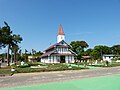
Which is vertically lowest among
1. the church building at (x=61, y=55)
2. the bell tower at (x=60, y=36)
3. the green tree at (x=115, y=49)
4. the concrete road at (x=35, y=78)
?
the concrete road at (x=35, y=78)

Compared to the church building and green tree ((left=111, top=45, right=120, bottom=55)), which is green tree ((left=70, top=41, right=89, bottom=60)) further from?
the church building

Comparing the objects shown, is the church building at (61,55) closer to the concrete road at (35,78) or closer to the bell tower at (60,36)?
the bell tower at (60,36)

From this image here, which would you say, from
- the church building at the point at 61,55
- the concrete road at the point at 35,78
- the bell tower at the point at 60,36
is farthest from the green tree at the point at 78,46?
the concrete road at the point at 35,78

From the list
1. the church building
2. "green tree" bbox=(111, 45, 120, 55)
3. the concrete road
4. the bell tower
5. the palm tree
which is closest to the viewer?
the concrete road

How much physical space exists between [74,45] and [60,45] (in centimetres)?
3045

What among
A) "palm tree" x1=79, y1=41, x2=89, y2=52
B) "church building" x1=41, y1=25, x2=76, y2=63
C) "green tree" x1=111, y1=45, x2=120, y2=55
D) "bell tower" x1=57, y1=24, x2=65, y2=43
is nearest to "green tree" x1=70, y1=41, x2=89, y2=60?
"palm tree" x1=79, y1=41, x2=89, y2=52

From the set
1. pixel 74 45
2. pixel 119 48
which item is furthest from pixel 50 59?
pixel 119 48

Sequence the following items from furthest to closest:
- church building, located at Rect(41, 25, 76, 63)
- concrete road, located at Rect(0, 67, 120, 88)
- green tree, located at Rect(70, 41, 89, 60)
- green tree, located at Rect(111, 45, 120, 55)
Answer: green tree, located at Rect(111, 45, 120, 55) < green tree, located at Rect(70, 41, 89, 60) < church building, located at Rect(41, 25, 76, 63) < concrete road, located at Rect(0, 67, 120, 88)

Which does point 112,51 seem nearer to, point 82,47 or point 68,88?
point 82,47

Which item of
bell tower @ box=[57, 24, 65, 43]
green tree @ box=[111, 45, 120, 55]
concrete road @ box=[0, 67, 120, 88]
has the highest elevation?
bell tower @ box=[57, 24, 65, 43]

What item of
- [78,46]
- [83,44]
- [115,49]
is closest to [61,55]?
[78,46]

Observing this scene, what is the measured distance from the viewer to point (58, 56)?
47.5m

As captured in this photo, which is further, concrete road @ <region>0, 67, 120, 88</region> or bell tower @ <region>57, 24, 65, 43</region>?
bell tower @ <region>57, 24, 65, 43</region>

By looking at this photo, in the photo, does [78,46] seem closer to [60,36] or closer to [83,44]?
[83,44]
